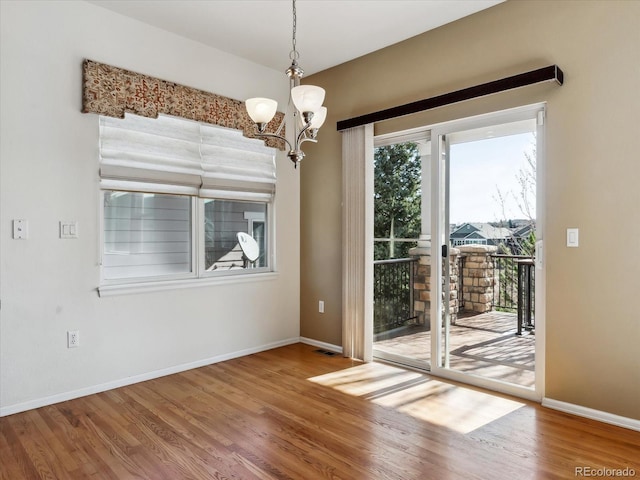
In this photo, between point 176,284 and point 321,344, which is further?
point 321,344

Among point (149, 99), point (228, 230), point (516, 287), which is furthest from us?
point (228, 230)

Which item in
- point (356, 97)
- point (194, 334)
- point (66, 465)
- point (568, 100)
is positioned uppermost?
point (356, 97)

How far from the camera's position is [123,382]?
3.33m

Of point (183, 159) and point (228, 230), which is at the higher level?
point (183, 159)

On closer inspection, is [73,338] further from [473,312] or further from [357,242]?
[473,312]

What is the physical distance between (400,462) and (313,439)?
Answer: 53cm

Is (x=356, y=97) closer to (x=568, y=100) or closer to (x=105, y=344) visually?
(x=568, y=100)

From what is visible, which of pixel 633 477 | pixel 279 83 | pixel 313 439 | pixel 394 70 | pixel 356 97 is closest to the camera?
pixel 633 477

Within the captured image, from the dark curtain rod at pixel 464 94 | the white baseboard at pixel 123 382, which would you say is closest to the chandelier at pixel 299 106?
the dark curtain rod at pixel 464 94

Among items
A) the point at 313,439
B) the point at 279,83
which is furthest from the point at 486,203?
the point at 279,83

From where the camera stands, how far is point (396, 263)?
393cm

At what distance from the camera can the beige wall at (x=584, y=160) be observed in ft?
8.48

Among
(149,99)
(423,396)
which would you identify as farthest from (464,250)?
(149,99)

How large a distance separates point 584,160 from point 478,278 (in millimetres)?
1150
